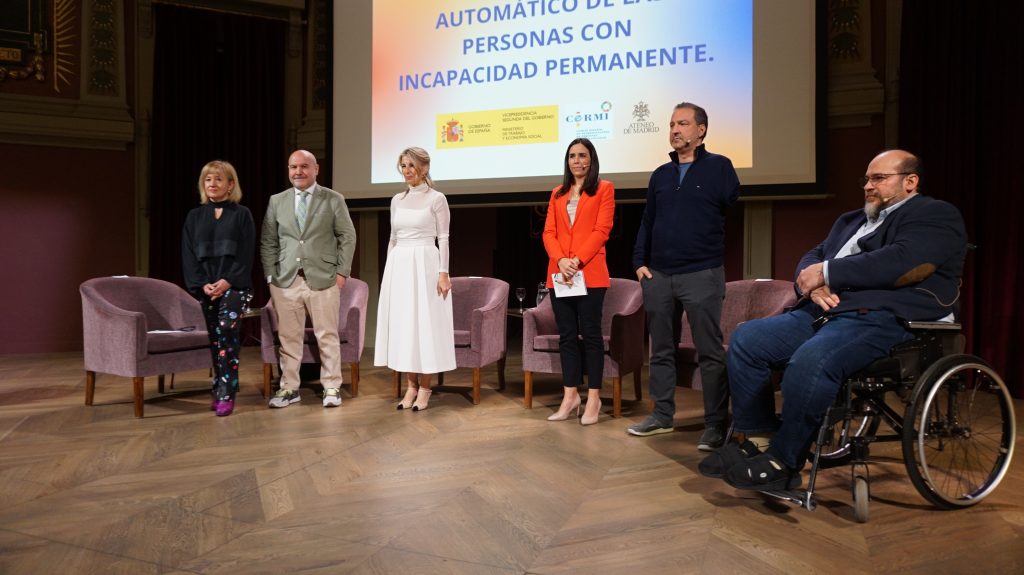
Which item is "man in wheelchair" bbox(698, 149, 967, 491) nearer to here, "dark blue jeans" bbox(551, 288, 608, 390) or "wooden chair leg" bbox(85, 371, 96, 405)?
"dark blue jeans" bbox(551, 288, 608, 390)

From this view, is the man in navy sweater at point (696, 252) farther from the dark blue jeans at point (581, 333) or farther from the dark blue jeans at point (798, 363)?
the dark blue jeans at point (798, 363)

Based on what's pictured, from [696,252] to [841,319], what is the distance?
0.89m

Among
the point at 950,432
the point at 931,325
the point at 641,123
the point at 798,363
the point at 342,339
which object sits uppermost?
the point at 641,123

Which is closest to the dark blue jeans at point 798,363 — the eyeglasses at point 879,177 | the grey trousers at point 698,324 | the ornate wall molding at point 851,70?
the eyeglasses at point 879,177

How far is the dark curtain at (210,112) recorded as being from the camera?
712 cm

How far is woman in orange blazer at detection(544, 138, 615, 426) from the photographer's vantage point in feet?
11.9

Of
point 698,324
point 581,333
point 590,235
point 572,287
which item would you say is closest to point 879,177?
point 698,324

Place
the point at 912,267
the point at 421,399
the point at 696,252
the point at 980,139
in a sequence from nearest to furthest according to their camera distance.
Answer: the point at 912,267, the point at 696,252, the point at 421,399, the point at 980,139

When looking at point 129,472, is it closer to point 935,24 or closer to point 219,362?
point 219,362

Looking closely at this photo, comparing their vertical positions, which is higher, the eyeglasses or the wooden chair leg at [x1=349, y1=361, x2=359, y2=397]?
the eyeglasses

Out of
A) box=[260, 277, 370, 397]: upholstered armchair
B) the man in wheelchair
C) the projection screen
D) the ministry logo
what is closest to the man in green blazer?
box=[260, 277, 370, 397]: upholstered armchair

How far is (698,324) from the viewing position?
331 cm

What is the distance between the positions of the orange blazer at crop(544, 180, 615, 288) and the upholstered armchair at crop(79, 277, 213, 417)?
2.02m

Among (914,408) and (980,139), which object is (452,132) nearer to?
(980,139)
